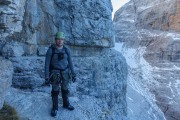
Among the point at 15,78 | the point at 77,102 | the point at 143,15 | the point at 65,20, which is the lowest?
the point at 77,102

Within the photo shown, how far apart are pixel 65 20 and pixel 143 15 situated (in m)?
33.8

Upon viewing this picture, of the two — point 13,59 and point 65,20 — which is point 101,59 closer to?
point 65,20

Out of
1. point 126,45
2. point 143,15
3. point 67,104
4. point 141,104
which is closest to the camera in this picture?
point 67,104

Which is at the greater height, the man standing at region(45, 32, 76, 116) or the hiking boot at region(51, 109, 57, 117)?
the man standing at region(45, 32, 76, 116)

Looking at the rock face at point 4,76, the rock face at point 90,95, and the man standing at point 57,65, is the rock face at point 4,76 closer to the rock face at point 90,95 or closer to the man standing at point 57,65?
the rock face at point 90,95

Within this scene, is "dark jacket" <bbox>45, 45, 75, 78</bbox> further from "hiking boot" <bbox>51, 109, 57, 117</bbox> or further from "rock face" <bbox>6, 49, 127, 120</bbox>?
"rock face" <bbox>6, 49, 127, 120</bbox>

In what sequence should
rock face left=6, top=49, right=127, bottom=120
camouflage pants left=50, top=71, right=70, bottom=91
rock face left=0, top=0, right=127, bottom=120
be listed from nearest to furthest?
camouflage pants left=50, top=71, right=70, bottom=91 → rock face left=6, top=49, right=127, bottom=120 → rock face left=0, top=0, right=127, bottom=120

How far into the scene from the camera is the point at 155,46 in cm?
3712

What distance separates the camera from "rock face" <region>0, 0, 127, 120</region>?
31.1 feet

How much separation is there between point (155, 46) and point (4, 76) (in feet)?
100

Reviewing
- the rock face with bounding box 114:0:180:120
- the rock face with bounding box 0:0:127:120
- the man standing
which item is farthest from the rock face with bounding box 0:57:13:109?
the rock face with bounding box 114:0:180:120

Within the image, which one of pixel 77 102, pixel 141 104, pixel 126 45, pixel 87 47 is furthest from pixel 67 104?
pixel 126 45

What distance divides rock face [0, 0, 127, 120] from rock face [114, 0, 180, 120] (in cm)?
1728

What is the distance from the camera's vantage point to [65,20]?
11.0 m
